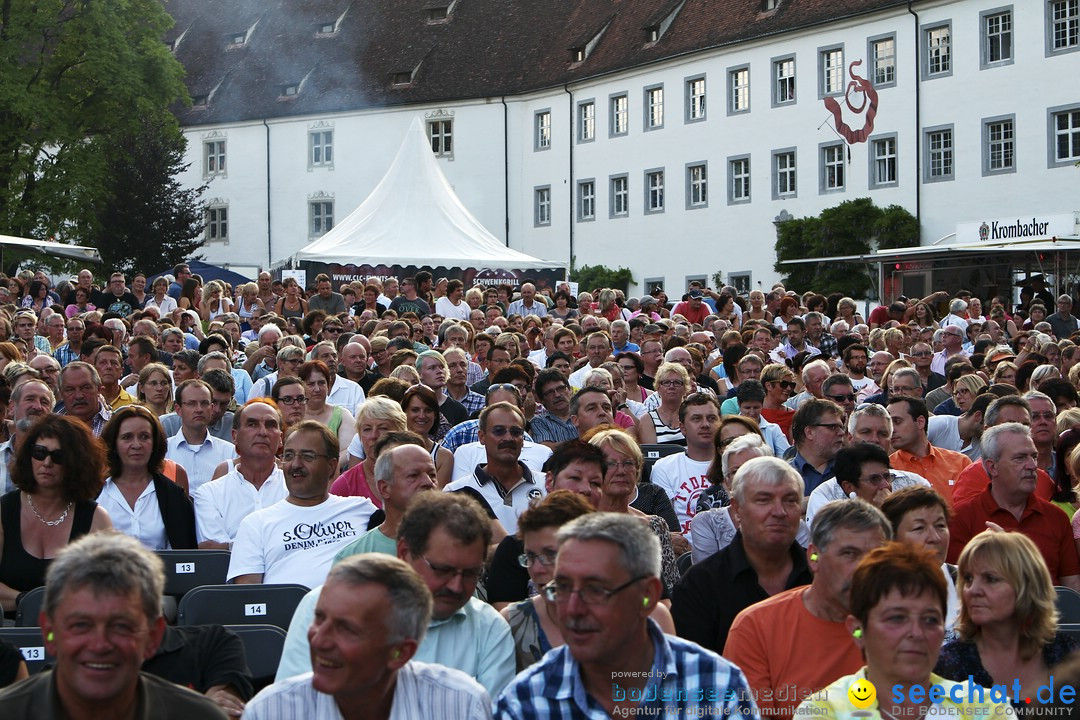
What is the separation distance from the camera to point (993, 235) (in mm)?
31469

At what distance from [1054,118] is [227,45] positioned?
40.0 metres

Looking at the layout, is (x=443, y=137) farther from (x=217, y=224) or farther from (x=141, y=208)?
(x=141, y=208)

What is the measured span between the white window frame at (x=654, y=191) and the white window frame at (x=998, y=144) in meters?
13.2

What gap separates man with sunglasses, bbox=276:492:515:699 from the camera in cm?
511

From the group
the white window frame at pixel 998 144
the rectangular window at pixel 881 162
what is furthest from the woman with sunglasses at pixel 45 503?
the rectangular window at pixel 881 162

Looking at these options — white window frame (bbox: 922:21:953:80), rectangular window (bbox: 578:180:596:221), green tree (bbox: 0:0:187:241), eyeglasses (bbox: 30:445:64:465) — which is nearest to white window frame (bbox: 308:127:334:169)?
green tree (bbox: 0:0:187:241)

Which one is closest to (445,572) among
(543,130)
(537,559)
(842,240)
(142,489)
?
(537,559)

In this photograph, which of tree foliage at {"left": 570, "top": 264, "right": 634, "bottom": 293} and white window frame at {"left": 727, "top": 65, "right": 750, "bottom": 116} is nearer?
white window frame at {"left": 727, "top": 65, "right": 750, "bottom": 116}

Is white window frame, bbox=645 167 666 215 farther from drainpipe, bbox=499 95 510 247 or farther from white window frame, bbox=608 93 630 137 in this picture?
drainpipe, bbox=499 95 510 247

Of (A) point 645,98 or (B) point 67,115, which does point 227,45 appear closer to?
(B) point 67,115

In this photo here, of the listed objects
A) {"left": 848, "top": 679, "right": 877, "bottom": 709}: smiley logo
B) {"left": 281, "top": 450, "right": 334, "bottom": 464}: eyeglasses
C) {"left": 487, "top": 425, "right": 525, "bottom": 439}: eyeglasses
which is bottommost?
{"left": 848, "top": 679, "right": 877, "bottom": 709}: smiley logo

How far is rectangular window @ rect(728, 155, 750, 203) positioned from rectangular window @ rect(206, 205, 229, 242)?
2456 cm

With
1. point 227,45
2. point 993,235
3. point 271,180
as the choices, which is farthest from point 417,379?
point 227,45

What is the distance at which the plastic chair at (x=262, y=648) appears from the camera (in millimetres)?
5887
